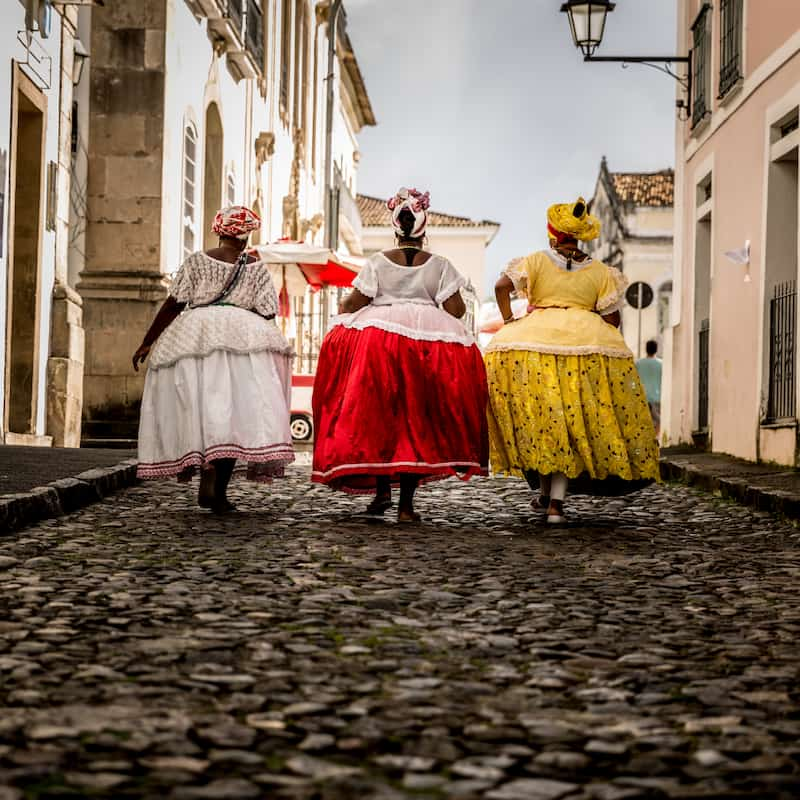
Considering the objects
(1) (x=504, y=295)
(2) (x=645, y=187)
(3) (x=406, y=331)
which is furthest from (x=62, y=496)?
(2) (x=645, y=187)

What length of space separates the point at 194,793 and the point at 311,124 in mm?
36145

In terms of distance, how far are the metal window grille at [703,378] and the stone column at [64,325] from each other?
6.88 meters

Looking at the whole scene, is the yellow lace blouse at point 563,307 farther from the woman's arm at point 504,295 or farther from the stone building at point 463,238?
the stone building at point 463,238

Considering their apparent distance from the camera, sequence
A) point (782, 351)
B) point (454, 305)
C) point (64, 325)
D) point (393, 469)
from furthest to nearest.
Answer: point (64, 325), point (782, 351), point (454, 305), point (393, 469)

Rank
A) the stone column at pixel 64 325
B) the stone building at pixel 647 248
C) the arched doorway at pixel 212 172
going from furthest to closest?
the stone building at pixel 647 248 → the arched doorway at pixel 212 172 → the stone column at pixel 64 325

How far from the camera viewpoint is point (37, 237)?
1575 centimetres

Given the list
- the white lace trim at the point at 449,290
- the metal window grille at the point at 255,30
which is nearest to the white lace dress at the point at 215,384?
the white lace trim at the point at 449,290

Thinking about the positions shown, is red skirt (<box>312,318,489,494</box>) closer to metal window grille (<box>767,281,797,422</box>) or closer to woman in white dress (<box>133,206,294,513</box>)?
woman in white dress (<box>133,206,294,513</box>)

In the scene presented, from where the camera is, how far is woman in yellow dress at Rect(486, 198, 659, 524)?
29.1 ft

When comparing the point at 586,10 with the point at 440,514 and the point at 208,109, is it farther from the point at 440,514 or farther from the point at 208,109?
the point at 440,514

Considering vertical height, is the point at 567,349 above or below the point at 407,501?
above

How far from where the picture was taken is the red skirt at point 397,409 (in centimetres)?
875

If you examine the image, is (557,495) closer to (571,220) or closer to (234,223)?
(571,220)

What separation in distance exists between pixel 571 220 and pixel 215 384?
2.19 metres
